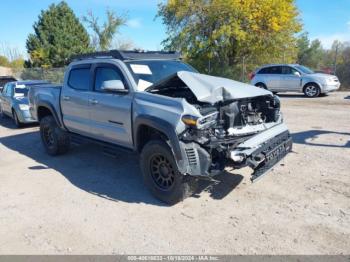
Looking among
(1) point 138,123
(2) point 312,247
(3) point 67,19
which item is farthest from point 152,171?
(3) point 67,19

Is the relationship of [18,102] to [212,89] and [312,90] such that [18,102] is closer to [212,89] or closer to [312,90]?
[212,89]

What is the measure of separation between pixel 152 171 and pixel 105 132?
1.35m

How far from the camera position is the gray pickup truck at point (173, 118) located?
415 cm

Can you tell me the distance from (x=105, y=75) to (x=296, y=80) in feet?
41.9

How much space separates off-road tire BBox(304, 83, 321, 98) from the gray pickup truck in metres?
11.6

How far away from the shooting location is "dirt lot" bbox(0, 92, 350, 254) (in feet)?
11.7

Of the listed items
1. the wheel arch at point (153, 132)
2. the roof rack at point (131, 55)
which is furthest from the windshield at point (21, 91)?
the wheel arch at point (153, 132)

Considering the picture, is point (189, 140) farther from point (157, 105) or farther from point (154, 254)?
point (154, 254)

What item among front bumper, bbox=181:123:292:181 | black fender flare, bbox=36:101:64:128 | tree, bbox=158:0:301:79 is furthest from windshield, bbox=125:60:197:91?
tree, bbox=158:0:301:79

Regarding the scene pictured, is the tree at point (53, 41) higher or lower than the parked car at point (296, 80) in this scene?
higher

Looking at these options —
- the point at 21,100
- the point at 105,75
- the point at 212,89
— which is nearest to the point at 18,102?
the point at 21,100

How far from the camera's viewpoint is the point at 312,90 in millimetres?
15922

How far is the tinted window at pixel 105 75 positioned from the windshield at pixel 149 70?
9.0 inches

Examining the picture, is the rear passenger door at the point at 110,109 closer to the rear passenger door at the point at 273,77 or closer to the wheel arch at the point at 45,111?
the wheel arch at the point at 45,111
